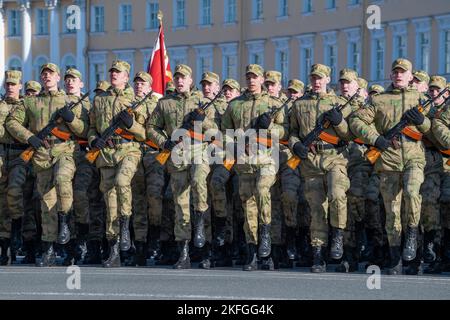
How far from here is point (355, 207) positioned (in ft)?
65.1

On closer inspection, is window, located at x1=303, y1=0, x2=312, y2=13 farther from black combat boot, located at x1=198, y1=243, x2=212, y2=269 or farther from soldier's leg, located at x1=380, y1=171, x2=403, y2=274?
soldier's leg, located at x1=380, y1=171, x2=403, y2=274

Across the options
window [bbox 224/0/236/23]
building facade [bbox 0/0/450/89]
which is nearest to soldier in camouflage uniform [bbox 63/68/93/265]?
building facade [bbox 0/0/450/89]

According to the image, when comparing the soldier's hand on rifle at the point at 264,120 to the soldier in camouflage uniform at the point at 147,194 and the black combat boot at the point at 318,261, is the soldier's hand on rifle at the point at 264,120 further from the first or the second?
the soldier in camouflage uniform at the point at 147,194

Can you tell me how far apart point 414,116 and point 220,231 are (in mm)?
2981

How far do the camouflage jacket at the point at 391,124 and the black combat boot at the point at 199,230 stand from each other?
1.99 meters

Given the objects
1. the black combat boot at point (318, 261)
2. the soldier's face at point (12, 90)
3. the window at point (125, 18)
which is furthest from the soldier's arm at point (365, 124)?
the window at point (125, 18)

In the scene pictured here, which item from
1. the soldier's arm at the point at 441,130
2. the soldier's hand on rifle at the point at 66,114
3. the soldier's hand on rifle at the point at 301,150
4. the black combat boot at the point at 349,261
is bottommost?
the black combat boot at the point at 349,261

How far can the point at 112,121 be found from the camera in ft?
65.4

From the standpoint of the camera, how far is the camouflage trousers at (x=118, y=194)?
19.8m

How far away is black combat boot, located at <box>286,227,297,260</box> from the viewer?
65.6 ft

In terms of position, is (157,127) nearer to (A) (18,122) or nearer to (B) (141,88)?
(B) (141,88)

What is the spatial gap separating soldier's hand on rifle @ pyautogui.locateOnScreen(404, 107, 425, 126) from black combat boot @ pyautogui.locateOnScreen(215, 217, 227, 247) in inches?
112

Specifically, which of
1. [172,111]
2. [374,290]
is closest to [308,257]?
[172,111]
